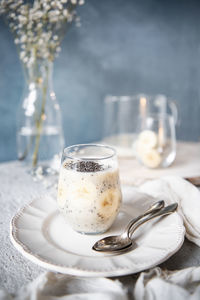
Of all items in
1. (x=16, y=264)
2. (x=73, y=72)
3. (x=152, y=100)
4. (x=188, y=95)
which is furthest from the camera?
(x=188, y=95)

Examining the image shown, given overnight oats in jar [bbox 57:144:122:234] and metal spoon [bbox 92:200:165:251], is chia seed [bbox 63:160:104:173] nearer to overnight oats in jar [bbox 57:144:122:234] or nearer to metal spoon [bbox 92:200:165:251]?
overnight oats in jar [bbox 57:144:122:234]

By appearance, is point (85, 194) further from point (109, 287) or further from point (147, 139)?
point (147, 139)

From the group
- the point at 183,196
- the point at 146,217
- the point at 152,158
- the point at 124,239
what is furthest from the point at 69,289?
the point at 152,158

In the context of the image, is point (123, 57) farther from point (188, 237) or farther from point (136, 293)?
point (136, 293)

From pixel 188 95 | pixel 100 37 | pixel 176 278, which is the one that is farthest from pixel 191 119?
pixel 176 278

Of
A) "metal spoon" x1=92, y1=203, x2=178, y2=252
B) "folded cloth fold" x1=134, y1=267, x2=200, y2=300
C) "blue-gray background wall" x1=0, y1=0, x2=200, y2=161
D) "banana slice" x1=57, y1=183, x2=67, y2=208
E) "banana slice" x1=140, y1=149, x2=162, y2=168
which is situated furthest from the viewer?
"blue-gray background wall" x1=0, y1=0, x2=200, y2=161

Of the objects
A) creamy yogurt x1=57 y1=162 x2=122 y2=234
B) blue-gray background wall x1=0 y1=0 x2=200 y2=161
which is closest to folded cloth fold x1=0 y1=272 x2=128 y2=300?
creamy yogurt x1=57 y1=162 x2=122 y2=234
